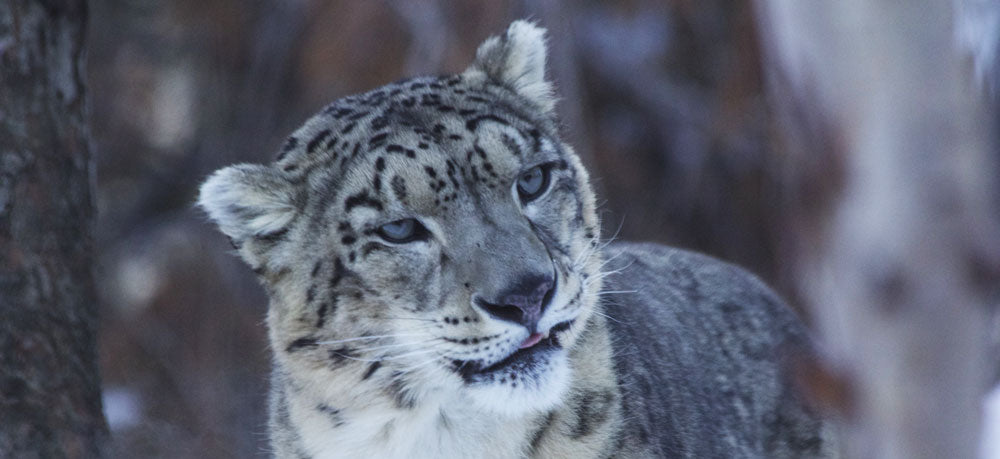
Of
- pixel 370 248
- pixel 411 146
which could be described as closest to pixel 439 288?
pixel 370 248

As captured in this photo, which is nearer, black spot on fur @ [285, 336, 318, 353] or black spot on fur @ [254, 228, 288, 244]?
black spot on fur @ [285, 336, 318, 353]

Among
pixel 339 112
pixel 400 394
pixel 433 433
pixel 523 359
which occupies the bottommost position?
pixel 433 433

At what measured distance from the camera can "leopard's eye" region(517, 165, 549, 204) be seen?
14.4 feet

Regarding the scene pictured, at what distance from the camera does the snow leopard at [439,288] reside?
13.1ft

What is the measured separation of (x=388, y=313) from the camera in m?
4.19

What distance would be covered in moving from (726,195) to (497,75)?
6456mm

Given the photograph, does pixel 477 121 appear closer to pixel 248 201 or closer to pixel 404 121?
pixel 404 121

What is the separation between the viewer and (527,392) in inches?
157

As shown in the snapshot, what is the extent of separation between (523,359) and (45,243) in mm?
2265

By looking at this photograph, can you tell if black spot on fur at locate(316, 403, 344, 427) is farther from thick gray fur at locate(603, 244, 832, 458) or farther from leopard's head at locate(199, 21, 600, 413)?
thick gray fur at locate(603, 244, 832, 458)

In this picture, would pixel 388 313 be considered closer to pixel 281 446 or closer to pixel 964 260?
pixel 281 446

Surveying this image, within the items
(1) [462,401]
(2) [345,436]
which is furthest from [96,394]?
(1) [462,401]

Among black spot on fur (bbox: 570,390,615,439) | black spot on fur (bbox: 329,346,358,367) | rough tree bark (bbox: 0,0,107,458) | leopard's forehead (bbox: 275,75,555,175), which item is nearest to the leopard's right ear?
leopard's forehead (bbox: 275,75,555,175)

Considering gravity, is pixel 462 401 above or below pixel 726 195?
below
